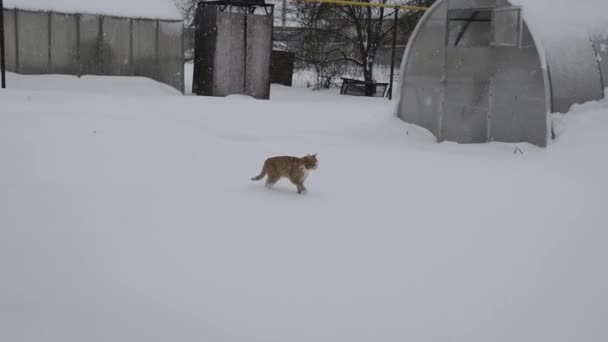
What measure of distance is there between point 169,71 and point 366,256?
16.6 metres

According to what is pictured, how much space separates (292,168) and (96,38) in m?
13.8

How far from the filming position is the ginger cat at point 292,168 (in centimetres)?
904

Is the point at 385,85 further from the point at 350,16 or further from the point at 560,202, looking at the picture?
the point at 560,202

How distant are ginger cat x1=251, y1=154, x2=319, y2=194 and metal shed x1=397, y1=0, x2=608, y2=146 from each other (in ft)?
17.4

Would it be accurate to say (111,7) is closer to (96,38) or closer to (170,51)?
(96,38)

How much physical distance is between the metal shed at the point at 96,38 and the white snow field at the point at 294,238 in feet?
23.9

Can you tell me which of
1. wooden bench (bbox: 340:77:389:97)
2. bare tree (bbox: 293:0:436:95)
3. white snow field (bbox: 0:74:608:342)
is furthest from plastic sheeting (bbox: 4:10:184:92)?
bare tree (bbox: 293:0:436:95)

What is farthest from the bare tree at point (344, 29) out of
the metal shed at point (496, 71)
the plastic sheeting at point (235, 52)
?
the metal shed at point (496, 71)

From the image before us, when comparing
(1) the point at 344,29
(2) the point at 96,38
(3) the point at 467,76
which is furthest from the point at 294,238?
(1) the point at 344,29

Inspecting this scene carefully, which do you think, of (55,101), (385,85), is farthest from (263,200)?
(385,85)

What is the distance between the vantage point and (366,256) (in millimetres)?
6574

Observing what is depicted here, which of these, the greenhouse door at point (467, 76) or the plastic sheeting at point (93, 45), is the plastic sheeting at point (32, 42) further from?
the greenhouse door at point (467, 76)

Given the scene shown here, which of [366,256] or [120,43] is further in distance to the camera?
[120,43]

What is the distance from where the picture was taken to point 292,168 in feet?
29.8
